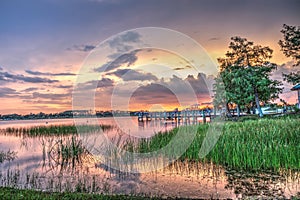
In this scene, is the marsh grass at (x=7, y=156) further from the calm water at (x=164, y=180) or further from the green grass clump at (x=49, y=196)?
the green grass clump at (x=49, y=196)

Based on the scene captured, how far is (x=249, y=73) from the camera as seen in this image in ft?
96.8

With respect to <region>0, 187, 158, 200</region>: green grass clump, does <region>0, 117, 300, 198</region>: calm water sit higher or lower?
lower

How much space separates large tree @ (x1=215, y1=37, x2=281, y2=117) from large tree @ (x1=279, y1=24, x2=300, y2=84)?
465 centimetres

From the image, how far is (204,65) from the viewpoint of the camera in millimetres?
17156

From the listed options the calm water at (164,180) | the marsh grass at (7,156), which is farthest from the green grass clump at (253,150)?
the marsh grass at (7,156)

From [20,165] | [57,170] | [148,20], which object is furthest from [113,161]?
[148,20]

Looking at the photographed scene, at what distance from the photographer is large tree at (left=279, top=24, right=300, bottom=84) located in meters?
23.3

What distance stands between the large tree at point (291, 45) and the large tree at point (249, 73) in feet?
15.3

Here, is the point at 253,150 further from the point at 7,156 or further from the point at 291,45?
the point at 291,45

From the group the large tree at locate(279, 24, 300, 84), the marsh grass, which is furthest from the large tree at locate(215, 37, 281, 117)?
the marsh grass

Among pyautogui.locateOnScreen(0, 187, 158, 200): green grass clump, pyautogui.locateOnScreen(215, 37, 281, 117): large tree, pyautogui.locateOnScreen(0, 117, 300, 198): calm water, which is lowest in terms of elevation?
pyautogui.locateOnScreen(0, 117, 300, 198): calm water

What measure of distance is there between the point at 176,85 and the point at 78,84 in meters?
5.68

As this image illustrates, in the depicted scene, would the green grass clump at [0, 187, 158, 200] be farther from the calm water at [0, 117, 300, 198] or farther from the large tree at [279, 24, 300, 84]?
the large tree at [279, 24, 300, 84]

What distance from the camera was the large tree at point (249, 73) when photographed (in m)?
29.1
